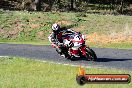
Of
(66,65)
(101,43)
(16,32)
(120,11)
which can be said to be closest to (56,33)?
(66,65)

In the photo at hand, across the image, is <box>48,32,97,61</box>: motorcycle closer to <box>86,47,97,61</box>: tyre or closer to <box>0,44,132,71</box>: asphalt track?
<box>86,47,97,61</box>: tyre

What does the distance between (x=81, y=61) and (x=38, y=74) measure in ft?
17.0

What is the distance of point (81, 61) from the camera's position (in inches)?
830

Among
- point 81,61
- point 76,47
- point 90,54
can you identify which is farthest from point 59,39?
point 90,54

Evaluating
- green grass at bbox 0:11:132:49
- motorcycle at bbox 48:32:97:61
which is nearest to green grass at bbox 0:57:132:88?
motorcycle at bbox 48:32:97:61

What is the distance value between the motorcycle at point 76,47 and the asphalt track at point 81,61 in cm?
38

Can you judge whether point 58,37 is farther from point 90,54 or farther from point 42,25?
point 42,25

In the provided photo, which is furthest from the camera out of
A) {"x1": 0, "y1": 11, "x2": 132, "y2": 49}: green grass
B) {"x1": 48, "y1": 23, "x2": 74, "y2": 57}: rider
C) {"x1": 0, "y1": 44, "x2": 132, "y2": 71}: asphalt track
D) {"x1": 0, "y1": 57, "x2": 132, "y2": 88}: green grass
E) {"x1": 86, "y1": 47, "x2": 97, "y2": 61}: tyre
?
{"x1": 0, "y1": 11, "x2": 132, "y2": 49}: green grass

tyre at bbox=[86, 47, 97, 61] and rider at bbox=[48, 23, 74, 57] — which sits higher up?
rider at bbox=[48, 23, 74, 57]

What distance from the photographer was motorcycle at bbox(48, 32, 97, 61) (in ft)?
68.8

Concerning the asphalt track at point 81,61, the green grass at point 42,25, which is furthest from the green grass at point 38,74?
the green grass at point 42,25

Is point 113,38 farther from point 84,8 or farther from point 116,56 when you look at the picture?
point 84,8

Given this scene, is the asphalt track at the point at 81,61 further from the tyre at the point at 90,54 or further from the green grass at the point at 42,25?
the green grass at the point at 42,25

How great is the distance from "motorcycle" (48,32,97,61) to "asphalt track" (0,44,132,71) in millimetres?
378
